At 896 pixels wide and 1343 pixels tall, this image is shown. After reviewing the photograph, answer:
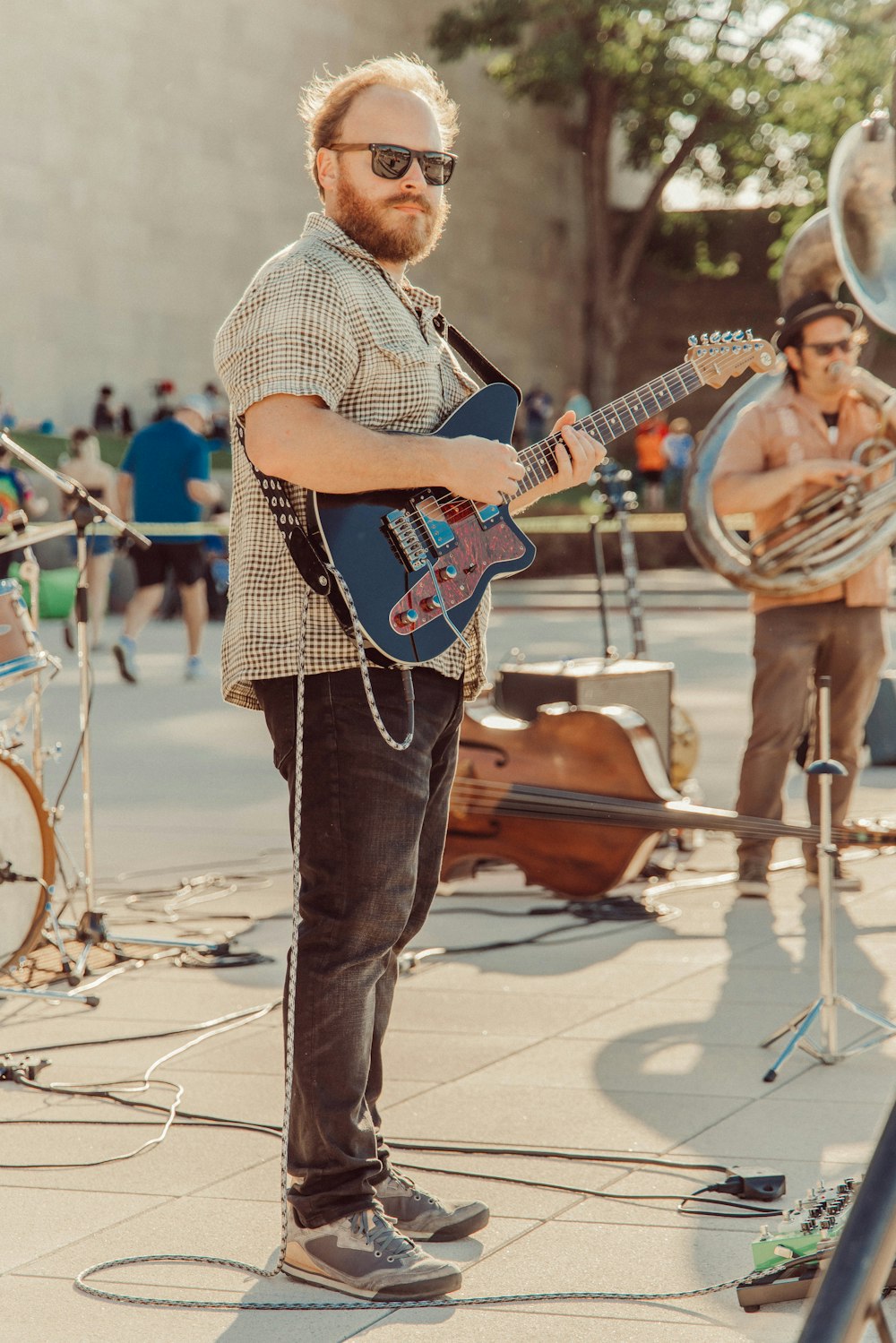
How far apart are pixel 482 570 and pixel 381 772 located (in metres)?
0.41

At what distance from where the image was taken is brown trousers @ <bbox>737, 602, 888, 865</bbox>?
6.22m

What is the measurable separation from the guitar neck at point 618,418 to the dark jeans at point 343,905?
520 mm

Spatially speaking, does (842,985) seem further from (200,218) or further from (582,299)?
(582,299)

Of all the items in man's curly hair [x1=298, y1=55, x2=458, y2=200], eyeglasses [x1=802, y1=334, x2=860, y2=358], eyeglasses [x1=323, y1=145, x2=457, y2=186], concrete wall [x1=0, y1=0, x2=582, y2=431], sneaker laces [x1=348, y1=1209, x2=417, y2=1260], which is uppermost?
concrete wall [x1=0, y1=0, x2=582, y2=431]

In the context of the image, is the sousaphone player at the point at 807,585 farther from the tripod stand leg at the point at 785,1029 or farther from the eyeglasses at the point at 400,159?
the eyeglasses at the point at 400,159

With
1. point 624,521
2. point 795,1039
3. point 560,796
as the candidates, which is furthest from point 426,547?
point 624,521

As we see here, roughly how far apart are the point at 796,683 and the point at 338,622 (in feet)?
11.4

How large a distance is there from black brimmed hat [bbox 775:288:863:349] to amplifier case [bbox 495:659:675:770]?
1419mm

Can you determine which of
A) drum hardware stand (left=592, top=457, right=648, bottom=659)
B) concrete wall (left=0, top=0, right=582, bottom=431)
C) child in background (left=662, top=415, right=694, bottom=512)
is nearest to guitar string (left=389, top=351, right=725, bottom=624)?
drum hardware stand (left=592, top=457, right=648, bottom=659)

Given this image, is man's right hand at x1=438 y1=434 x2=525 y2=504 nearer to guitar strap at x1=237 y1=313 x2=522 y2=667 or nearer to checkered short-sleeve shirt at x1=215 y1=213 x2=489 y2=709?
checkered short-sleeve shirt at x1=215 y1=213 x2=489 y2=709

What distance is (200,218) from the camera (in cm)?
3347

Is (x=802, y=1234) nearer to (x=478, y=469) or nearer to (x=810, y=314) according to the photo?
(x=478, y=469)

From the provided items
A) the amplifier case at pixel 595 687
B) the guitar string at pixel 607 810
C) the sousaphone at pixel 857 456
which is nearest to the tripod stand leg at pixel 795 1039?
the guitar string at pixel 607 810

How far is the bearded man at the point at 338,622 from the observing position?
297 cm
